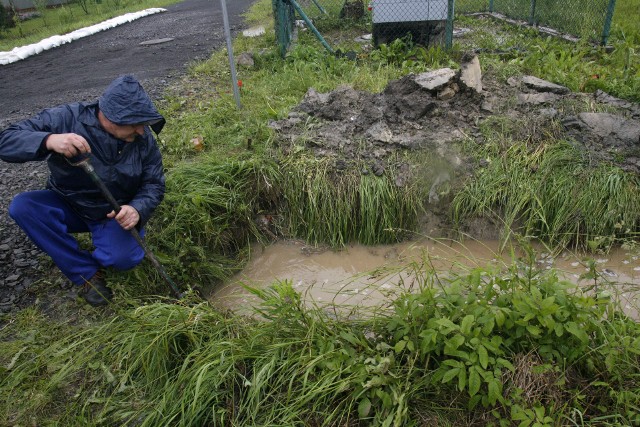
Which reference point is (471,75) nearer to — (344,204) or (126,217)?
(344,204)

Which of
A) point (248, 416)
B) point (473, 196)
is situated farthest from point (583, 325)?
point (473, 196)

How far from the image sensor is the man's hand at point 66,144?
2311mm

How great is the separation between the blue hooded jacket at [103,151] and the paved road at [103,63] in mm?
3485

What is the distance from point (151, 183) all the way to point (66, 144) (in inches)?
25.4

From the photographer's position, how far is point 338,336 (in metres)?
2.11

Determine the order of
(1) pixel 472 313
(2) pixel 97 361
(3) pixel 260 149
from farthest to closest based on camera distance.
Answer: (3) pixel 260 149 < (2) pixel 97 361 < (1) pixel 472 313

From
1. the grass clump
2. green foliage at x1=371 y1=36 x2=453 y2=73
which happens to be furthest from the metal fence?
the grass clump

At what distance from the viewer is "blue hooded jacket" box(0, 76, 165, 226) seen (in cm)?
238

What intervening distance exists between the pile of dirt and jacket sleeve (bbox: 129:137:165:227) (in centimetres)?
136

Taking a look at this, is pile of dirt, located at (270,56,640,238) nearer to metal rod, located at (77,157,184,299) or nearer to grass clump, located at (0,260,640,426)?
metal rod, located at (77,157,184,299)

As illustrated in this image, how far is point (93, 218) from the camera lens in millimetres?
2799

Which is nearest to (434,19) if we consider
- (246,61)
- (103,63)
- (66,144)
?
(246,61)

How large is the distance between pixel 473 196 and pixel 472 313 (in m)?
1.98

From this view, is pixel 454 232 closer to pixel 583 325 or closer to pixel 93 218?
pixel 583 325
